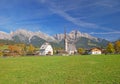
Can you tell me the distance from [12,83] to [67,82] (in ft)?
13.5

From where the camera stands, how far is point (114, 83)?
1394cm

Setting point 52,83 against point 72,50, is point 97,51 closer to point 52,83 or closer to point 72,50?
point 72,50

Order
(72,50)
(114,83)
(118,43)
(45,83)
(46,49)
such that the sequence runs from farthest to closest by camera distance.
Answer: (72,50) → (46,49) → (118,43) → (45,83) → (114,83)

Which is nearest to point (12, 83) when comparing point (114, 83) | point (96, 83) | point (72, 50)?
point (96, 83)

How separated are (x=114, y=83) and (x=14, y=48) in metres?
131

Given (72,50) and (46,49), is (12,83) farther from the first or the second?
(72,50)

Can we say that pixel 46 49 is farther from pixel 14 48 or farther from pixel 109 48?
pixel 109 48

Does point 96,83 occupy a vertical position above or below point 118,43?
below

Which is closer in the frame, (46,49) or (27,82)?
(27,82)

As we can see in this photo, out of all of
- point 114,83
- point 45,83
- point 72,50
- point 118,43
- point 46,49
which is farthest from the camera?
point 72,50

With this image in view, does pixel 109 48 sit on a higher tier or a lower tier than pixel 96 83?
higher

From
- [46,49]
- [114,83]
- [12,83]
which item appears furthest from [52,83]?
[46,49]

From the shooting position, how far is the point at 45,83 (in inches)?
584

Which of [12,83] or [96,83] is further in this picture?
[12,83]
